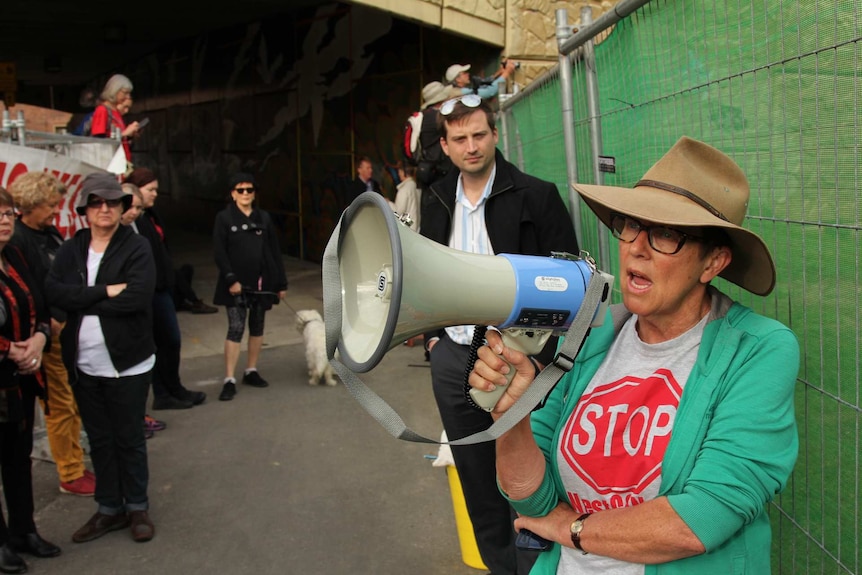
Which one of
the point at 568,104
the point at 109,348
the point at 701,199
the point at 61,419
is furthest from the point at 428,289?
the point at 61,419

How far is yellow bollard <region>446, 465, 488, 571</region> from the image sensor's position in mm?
3873

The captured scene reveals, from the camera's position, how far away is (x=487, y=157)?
136 inches

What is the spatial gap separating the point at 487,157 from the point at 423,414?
330 cm

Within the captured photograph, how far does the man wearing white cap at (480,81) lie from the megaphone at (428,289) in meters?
4.96

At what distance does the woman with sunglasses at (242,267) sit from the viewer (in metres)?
6.92

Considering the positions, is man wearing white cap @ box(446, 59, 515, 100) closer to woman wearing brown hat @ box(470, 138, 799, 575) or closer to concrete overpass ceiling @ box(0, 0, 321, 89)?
woman wearing brown hat @ box(470, 138, 799, 575)

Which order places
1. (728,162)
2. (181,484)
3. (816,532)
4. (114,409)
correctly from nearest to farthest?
(728,162) < (816,532) < (114,409) < (181,484)

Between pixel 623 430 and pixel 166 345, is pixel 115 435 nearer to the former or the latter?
pixel 166 345

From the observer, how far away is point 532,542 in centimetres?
205

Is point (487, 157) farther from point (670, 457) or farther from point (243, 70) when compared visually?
point (243, 70)

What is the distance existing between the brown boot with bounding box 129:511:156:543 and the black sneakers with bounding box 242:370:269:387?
2.70 meters

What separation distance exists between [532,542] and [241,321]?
5.29 m

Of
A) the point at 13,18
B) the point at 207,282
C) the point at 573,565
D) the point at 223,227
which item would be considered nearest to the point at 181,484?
the point at 223,227

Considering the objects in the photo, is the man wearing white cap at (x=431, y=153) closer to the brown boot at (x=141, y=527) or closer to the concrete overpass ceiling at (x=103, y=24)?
the brown boot at (x=141, y=527)
